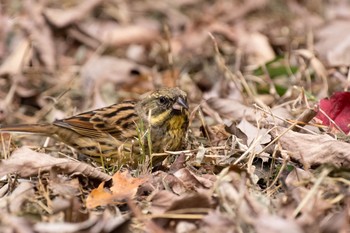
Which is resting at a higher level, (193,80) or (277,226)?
(277,226)

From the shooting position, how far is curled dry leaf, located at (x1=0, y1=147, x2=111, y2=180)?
433 cm

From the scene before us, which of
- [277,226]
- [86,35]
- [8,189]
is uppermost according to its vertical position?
[277,226]

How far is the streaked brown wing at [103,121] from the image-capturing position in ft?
18.1

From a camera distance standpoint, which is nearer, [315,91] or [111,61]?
[315,91]

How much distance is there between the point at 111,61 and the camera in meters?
7.96

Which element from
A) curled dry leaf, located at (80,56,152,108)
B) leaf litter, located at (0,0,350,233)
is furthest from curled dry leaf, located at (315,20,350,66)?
curled dry leaf, located at (80,56,152,108)

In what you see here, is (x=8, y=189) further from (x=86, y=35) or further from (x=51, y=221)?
(x=86, y=35)

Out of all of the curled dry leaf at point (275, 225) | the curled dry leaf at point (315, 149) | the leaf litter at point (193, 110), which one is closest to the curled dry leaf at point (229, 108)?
the leaf litter at point (193, 110)

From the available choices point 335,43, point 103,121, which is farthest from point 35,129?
point 335,43

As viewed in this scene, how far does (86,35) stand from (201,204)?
207 inches

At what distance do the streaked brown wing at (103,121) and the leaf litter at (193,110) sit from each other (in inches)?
8.1

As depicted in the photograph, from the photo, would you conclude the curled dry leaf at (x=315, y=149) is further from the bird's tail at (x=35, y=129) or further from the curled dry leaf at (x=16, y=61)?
the curled dry leaf at (x=16, y=61)

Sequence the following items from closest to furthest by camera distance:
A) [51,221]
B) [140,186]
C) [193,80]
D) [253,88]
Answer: [51,221] → [140,186] → [253,88] → [193,80]

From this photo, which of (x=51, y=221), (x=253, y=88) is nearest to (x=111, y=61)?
(x=253, y=88)
